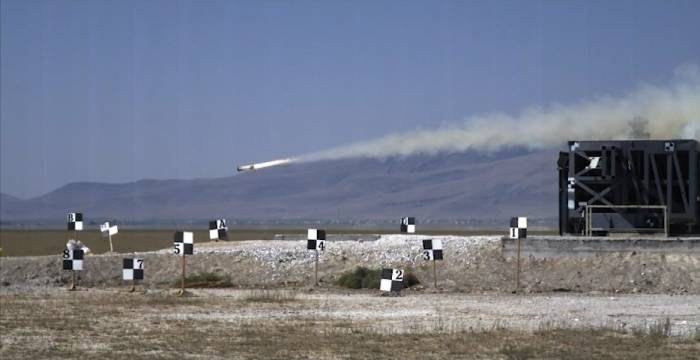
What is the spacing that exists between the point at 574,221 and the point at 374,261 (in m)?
6.97

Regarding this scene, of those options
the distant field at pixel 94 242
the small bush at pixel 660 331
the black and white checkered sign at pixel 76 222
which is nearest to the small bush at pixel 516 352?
the small bush at pixel 660 331

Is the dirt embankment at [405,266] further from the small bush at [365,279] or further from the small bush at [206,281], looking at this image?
the small bush at [365,279]

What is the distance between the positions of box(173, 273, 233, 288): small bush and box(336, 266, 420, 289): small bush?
3.52m

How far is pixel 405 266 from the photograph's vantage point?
39625 mm

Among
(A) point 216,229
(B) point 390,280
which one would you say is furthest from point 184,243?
(A) point 216,229

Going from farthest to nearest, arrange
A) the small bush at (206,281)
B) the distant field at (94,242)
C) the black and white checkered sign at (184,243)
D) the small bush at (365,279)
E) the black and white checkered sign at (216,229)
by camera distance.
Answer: the distant field at (94,242) → the black and white checkered sign at (216,229) → the small bush at (206,281) → the small bush at (365,279) → the black and white checkered sign at (184,243)

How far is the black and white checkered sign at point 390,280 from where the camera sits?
35.0 metres

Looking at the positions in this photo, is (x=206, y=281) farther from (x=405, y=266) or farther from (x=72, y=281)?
(x=405, y=266)

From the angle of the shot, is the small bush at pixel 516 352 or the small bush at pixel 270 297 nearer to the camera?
the small bush at pixel 516 352

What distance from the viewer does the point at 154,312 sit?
2875cm

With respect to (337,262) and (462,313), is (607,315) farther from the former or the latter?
(337,262)

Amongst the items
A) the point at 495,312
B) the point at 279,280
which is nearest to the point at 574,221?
the point at 279,280

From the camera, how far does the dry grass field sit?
A: 2067cm

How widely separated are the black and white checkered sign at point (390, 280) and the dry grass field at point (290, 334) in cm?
322
